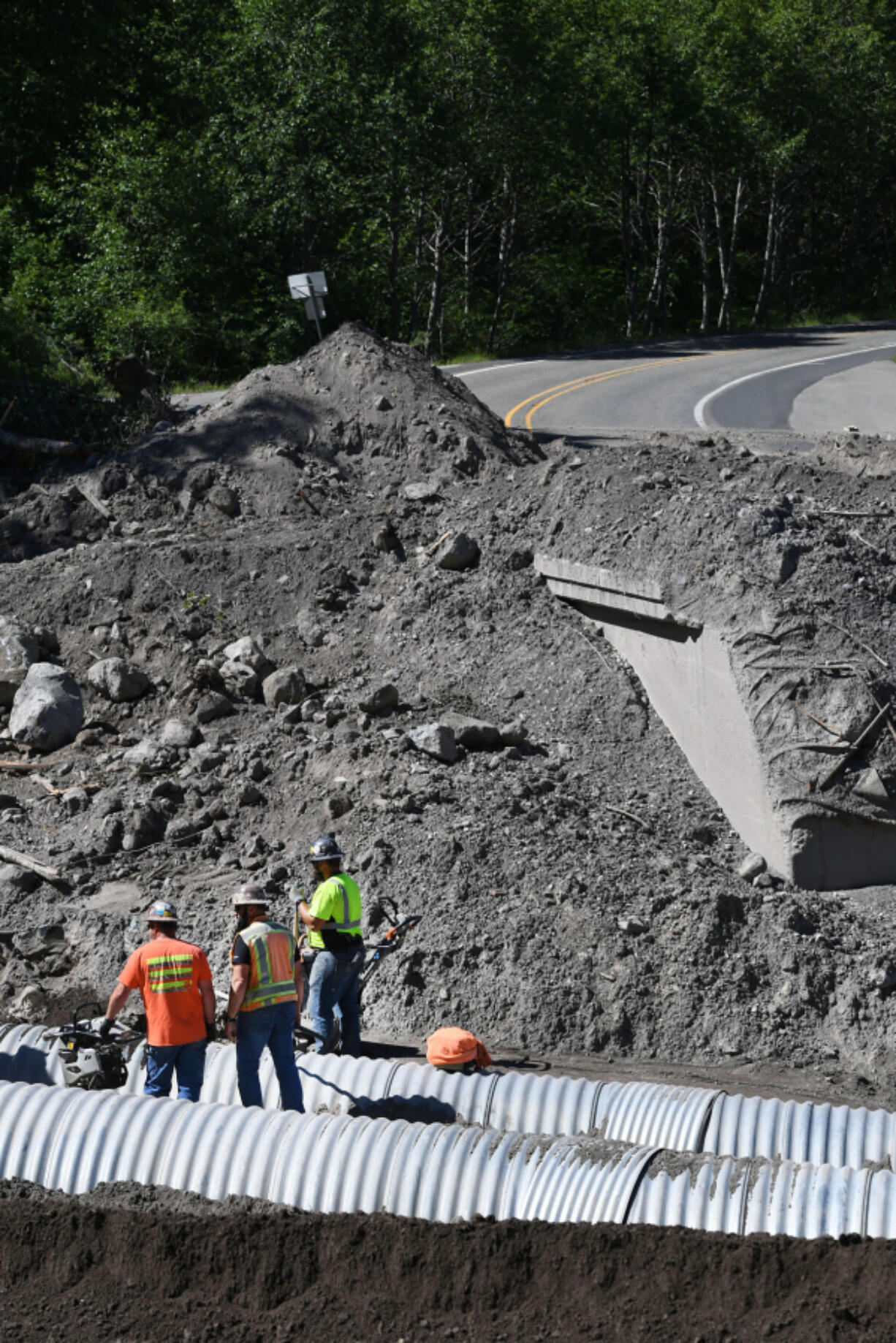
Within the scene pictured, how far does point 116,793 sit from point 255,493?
5.54 metres

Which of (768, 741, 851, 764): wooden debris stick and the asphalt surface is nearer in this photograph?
(768, 741, 851, 764): wooden debris stick

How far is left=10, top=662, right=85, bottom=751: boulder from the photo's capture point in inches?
474

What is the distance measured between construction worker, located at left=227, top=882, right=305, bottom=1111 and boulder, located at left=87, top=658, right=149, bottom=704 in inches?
233

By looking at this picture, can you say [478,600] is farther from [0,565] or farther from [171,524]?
[0,565]

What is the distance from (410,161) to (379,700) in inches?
881

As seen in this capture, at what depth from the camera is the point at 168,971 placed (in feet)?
21.8

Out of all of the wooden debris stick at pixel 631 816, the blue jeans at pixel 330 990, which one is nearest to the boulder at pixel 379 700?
the wooden debris stick at pixel 631 816

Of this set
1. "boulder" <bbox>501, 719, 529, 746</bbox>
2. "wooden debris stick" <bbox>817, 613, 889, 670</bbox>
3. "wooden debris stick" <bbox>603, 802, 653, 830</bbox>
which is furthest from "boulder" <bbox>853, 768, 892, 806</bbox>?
"boulder" <bbox>501, 719, 529, 746</bbox>

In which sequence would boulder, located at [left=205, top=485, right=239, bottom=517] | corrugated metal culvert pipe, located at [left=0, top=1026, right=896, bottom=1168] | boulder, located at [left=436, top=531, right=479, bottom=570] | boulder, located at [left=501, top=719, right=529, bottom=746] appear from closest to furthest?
corrugated metal culvert pipe, located at [left=0, top=1026, right=896, bottom=1168] < boulder, located at [left=501, top=719, right=529, bottom=746] < boulder, located at [left=436, top=531, right=479, bottom=570] < boulder, located at [left=205, top=485, right=239, bottom=517]

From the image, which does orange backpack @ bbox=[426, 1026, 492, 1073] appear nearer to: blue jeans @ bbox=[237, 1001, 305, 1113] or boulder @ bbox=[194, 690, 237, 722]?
blue jeans @ bbox=[237, 1001, 305, 1113]

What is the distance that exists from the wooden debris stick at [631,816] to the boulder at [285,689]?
10.6ft

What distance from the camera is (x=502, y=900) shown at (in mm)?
9219

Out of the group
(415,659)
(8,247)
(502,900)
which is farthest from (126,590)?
(8,247)

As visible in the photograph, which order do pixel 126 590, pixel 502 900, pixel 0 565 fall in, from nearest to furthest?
pixel 502 900 → pixel 126 590 → pixel 0 565
